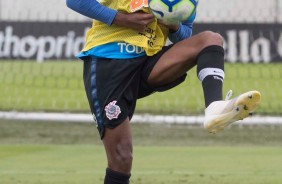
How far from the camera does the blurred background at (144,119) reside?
863 centimetres

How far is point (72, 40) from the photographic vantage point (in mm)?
14453

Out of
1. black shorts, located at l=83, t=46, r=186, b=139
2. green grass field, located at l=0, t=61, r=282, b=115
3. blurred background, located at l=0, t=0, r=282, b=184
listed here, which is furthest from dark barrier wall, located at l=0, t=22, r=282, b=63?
black shorts, located at l=83, t=46, r=186, b=139

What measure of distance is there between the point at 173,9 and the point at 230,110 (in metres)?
0.94

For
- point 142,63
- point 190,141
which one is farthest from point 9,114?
point 142,63

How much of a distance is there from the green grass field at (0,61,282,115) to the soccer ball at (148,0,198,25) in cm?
898

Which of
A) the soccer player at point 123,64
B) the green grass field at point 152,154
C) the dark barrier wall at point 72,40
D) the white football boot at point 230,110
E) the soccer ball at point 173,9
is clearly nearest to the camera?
the white football boot at point 230,110

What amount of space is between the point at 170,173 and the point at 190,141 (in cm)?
283

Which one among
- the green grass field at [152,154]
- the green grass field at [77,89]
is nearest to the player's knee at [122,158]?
the green grass field at [152,154]

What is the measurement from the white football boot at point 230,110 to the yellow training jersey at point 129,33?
0.93m

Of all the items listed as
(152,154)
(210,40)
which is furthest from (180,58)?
(152,154)

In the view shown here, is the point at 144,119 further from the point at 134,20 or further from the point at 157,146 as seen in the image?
the point at 134,20

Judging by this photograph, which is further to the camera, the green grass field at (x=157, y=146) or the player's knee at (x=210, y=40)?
the green grass field at (x=157, y=146)

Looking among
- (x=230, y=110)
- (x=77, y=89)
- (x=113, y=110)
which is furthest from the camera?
(x=77, y=89)

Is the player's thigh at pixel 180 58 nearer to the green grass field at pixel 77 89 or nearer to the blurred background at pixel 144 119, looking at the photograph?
the blurred background at pixel 144 119
